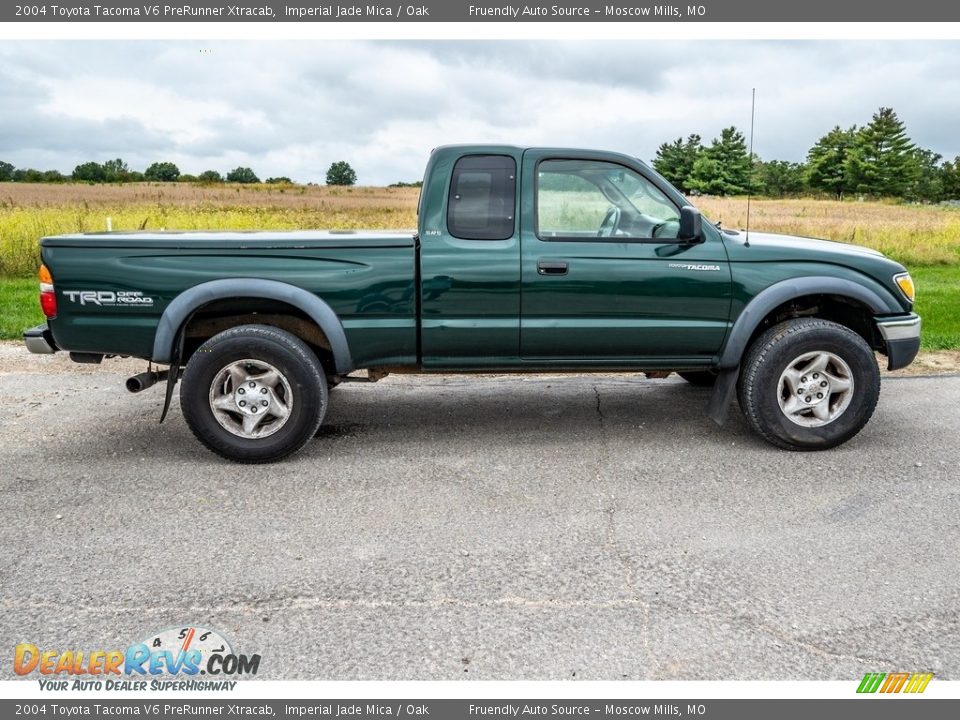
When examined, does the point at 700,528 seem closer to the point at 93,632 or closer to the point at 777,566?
the point at 777,566

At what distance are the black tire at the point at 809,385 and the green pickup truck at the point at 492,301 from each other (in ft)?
0.04

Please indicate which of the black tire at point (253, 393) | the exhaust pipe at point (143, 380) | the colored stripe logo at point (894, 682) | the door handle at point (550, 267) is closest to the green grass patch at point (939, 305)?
the door handle at point (550, 267)

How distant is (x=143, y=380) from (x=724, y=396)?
3.67 m

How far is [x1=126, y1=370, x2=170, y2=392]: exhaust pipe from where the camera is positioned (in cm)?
487

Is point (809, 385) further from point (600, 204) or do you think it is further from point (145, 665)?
point (145, 665)

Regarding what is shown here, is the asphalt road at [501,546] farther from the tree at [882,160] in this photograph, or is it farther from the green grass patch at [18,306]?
the tree at [882,160]

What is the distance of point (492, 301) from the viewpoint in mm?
4949

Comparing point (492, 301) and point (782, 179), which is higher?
point (782, 179)

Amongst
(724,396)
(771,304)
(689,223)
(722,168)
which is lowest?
(724,396)

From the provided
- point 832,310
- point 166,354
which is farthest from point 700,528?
point 166,354

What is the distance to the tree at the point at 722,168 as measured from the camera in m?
59.4

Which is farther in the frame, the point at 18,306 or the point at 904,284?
the point at 18,306

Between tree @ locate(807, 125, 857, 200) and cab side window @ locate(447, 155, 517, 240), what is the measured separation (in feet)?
286

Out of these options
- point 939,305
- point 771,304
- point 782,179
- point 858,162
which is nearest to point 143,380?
point 771,304
